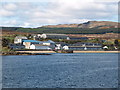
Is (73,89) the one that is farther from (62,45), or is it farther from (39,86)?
(62,45)

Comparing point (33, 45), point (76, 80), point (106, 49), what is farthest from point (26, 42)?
point (76, 80)

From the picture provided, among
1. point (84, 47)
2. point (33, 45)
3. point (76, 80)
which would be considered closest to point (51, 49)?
point (33, 45)

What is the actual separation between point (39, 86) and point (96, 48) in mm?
78309

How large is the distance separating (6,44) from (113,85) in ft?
238

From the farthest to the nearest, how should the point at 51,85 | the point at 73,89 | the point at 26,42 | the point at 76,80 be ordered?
1. the point at 26,42
2. the point at 76,80
3. the point at 51,85
4. the point at 73,89

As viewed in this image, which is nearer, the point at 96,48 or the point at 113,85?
the point at 113,85

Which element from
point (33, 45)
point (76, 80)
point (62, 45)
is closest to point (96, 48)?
point (62, 45)

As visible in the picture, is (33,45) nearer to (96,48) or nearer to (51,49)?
(51,49)

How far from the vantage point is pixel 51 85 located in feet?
71.6

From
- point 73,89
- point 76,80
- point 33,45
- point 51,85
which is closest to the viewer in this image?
point 73,89

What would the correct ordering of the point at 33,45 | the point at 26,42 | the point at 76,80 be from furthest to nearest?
the point at 26,42 < the point at 33,45 < the point at 76,80

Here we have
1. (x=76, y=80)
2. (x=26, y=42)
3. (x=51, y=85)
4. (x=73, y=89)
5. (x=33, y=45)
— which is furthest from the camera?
(x=26, y=42)

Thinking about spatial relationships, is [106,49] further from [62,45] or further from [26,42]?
[26,42]

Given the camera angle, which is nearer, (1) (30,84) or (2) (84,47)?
(1) (30,84)
